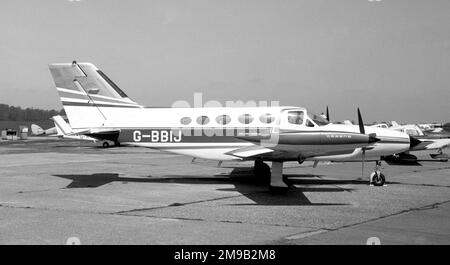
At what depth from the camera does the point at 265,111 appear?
15.6 metres

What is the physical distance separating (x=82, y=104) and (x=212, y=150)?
4.74 meters

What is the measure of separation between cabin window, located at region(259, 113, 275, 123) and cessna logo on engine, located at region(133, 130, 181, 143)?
9.08ft

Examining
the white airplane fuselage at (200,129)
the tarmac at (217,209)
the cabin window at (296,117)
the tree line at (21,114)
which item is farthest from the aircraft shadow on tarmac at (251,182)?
the tree line at (21,114)

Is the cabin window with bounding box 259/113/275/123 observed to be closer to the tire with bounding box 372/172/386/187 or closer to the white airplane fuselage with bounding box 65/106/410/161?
the white airplane fuselage with bounding box 65/106/410/161

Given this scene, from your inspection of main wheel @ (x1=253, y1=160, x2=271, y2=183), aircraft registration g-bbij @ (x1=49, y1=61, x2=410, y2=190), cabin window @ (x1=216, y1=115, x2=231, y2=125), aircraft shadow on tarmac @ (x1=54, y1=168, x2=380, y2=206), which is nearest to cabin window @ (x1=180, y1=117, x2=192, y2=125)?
aircraft registration g-bbij @ (x1=49, y1=61, x2=410, y2=190)

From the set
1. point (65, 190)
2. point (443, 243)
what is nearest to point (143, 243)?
point (443, 243)

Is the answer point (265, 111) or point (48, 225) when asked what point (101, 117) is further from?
point (48, 225)

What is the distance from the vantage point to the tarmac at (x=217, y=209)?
815 cm

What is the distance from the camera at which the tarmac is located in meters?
8.15

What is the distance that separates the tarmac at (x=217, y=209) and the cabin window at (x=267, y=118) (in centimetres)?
213

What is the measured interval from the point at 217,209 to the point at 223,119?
17.3 ft

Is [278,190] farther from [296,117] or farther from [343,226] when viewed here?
[343,226]
